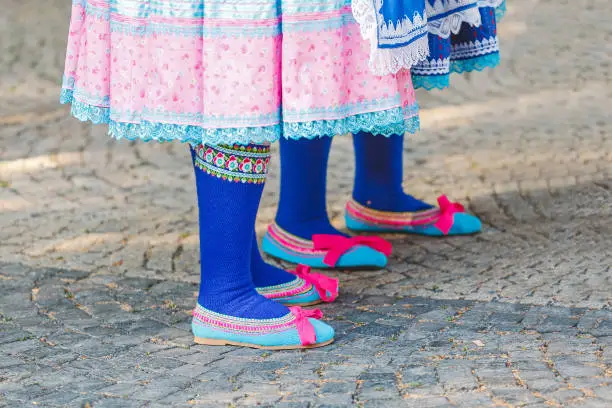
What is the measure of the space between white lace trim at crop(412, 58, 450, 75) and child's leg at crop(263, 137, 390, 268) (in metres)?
0.62

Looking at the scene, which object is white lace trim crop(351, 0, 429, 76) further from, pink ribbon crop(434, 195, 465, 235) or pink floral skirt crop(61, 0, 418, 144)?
pink ribbon crop(434, 195, 465, 235)

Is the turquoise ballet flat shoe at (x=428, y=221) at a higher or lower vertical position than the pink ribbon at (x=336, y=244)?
higher

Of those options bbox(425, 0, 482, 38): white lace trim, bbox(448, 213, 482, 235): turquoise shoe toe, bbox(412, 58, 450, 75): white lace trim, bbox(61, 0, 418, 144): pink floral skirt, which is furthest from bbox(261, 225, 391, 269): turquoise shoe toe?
bbox(61, 0, 418, 144): pink floral skirt

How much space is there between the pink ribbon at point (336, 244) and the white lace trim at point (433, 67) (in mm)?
848

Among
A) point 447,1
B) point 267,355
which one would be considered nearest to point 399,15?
point 447,1

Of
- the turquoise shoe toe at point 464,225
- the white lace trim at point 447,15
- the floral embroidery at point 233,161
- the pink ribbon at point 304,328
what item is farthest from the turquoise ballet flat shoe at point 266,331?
the turquoise shoe toe at point 464,225

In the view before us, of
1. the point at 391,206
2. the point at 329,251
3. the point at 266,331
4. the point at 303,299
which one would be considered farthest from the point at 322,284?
the point at 391,206

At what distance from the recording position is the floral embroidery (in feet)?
9.41

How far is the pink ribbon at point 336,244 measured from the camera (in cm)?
382

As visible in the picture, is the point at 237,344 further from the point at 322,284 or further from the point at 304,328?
the point at 322,284

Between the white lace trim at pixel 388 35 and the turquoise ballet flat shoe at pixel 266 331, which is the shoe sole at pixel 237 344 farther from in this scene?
the white lace trim at pixel 388 35

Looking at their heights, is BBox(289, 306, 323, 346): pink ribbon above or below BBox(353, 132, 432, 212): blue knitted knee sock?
below

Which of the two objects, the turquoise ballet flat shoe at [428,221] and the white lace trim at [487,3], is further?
the turquoise ballet flat shoe at [428,221]

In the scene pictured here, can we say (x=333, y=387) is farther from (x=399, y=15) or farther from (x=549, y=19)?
(x=549, y=19)
